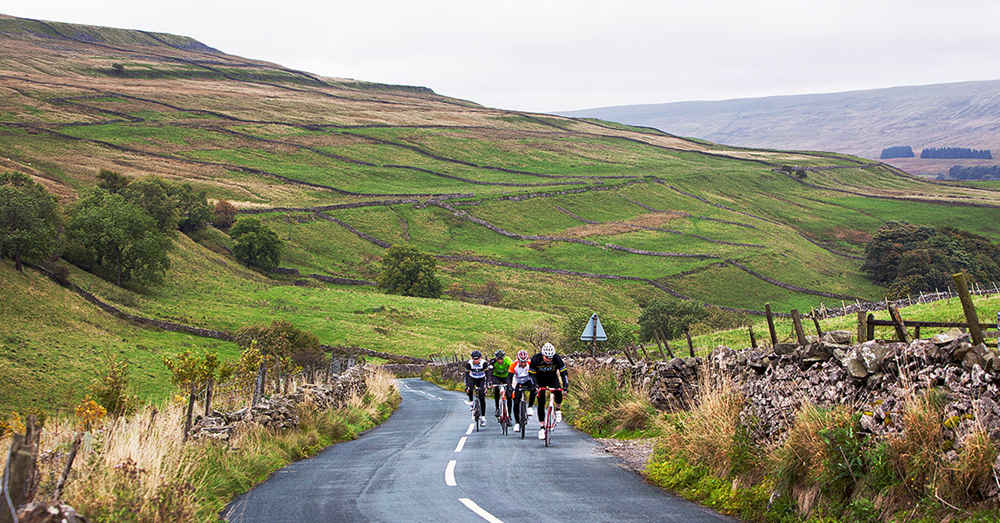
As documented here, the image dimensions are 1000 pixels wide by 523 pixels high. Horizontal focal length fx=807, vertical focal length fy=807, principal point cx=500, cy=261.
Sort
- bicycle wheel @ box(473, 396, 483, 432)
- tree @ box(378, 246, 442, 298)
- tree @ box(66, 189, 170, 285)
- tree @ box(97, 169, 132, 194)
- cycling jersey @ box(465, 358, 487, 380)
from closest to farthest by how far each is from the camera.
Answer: bicycle wheel @ box(473, 396, 483, 432)
cycling jersey @ box(465, 358, 487, 380)
tree @ box(66, 189, 170, 285)
tree @ box(378, 246, 442, 298)
tree @ box(97, 169, 132, 194)

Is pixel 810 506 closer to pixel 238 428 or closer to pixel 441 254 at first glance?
pixel 238 428

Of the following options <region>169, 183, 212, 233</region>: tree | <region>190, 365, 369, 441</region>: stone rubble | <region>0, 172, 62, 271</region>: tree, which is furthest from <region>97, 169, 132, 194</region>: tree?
<region>190, 365, 369, 441</region>: stone rubble

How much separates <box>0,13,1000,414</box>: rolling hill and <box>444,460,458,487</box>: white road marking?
3476 centimetres

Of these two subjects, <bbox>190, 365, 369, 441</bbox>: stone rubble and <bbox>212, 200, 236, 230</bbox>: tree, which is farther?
<bbox>212, 200, 236, 230</bbox>: tree

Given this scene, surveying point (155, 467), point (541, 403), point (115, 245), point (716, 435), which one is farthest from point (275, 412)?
point (115, 245)

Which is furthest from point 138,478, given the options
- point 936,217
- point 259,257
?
point 936,217

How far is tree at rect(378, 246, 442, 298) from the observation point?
103188 mm

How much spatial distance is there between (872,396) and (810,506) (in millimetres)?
1524

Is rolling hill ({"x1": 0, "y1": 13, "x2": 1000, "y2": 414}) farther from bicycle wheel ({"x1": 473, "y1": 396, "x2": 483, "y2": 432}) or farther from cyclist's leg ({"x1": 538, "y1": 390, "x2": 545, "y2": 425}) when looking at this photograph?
cyclist's leg ({"x1": 538, "y1": 390, "x2": 545, "y2": 425})

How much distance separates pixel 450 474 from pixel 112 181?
108687mm

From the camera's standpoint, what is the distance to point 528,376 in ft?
66.3

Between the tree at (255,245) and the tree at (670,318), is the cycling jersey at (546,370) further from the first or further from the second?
the tree at (255,245)

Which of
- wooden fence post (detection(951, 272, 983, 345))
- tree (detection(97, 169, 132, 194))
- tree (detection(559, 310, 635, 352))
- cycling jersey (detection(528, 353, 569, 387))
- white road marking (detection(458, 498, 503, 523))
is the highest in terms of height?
tree (detection(97, 169, 132, 194))

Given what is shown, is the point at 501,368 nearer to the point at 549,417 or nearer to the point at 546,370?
the point at 546,370
